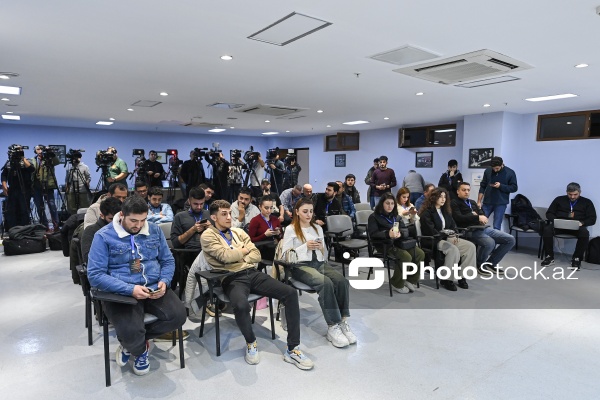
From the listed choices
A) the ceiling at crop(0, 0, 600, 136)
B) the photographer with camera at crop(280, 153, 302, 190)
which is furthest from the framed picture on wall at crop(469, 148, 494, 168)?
the photographer with camera at crop(280, 153, 302, 190)

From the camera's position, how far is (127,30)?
2750 mm

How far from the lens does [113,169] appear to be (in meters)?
7.18

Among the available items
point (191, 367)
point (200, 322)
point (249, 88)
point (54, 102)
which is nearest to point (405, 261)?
point (200, 322)

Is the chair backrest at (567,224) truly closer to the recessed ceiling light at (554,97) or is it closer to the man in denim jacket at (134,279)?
the recessed ceiling light at (554,97)

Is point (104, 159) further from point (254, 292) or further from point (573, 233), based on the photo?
point (573, 233)

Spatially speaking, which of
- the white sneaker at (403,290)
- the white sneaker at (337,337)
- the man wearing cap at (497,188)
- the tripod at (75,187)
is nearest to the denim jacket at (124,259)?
the white sneaker at (337,337)

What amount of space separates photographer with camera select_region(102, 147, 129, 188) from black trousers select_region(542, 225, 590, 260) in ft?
23.1

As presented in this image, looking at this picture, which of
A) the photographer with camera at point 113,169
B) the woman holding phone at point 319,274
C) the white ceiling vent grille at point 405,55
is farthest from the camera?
the photographer with camera at point 113,169

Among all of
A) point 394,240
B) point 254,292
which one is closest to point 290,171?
point 394,240

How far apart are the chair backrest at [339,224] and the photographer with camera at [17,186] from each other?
5028mm

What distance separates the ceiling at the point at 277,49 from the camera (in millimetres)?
2381

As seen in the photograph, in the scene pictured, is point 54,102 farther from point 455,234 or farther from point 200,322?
point 455,234

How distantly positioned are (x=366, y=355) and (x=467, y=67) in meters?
2.82

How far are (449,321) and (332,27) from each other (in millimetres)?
2727
